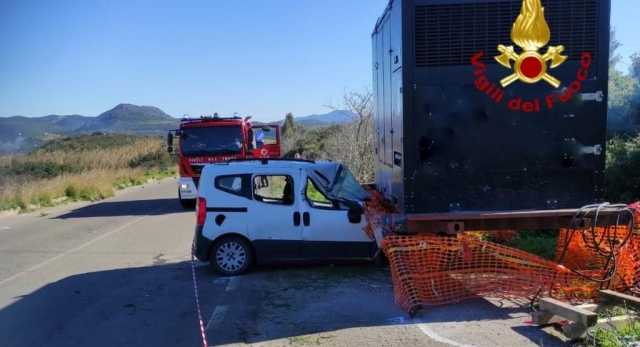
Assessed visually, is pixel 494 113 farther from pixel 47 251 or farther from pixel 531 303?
pixel 47 251

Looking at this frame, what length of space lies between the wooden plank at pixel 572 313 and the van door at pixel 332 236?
10.7 feet

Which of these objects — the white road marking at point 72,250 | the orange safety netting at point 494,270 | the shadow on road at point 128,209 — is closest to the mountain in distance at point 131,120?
the shadow on road at point 128,209

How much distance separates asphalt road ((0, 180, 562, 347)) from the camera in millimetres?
5617

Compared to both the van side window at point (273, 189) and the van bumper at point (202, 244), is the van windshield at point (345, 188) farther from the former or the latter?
the van bumper at point (202, 244)

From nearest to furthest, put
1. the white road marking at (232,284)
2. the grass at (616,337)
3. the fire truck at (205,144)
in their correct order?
the grass at (616,337)
the white road marking at (232,284)
the fire truck at (205,144)

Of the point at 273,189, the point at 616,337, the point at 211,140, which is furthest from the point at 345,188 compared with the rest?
the point at 211,140

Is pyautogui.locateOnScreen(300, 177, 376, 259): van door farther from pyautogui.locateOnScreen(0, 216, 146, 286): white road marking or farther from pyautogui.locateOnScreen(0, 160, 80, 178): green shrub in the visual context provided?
pyautogui.locateOnScreen(0, 160, 80, 178): green shrub

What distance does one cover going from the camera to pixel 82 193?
2392cm

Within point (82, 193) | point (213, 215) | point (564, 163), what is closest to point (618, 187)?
point (564, 163)

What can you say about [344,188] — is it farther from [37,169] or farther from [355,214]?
[37,169]

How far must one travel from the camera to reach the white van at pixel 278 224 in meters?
8.34

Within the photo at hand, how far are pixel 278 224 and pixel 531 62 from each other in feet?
13.6

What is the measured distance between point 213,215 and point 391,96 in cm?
316

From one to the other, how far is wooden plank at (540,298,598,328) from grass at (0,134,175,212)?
19625 mm
